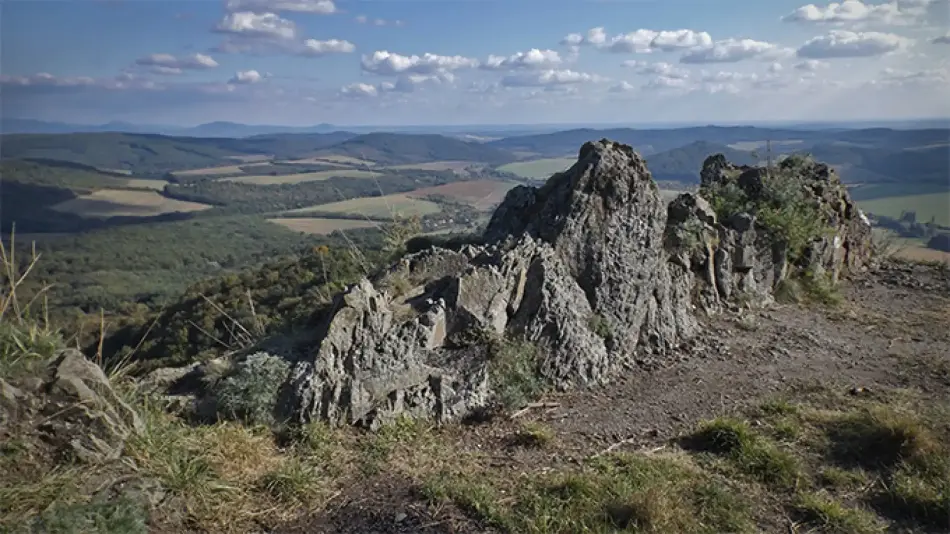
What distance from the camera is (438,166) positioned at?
9106cm

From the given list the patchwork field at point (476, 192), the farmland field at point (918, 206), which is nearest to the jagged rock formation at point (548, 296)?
the farmland field at point (918, 206)

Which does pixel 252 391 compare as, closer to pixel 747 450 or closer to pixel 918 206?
pixel 747 450

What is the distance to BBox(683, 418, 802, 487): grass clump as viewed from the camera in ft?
17.7

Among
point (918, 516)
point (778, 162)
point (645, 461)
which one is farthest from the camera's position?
point (778, 162)

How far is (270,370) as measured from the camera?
18.6 feet

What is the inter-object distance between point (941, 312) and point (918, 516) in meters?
7.25

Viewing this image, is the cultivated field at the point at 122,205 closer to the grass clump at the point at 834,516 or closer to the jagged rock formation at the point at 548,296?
the jagged rock formation at the point at 548,296

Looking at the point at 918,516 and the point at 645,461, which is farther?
the point at 645,461

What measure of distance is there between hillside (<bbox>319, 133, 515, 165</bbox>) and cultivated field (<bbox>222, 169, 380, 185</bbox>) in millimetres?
3862

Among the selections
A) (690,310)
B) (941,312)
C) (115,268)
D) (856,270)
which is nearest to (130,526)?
(690,310)

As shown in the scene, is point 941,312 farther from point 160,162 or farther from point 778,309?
point 160,162

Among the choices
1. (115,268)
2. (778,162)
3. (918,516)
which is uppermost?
(778,162)

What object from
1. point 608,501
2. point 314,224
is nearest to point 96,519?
A: point 608,501

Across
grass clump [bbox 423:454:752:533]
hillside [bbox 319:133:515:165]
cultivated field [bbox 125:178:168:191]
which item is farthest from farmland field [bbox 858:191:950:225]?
cultivated field [bbox 125:178:168:191]
